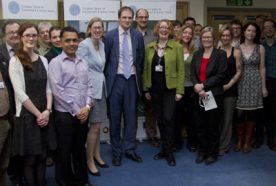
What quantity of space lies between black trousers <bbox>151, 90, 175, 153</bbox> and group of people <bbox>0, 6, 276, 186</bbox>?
11 millimetres

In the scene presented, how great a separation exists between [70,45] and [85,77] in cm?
30

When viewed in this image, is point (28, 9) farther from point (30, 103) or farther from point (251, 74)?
point (251, 74)

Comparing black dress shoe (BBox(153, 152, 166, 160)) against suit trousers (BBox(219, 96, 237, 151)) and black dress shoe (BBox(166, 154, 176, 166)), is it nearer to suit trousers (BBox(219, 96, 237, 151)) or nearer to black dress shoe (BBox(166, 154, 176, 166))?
black dress shoe (BBox(166, 154, 176, 166))

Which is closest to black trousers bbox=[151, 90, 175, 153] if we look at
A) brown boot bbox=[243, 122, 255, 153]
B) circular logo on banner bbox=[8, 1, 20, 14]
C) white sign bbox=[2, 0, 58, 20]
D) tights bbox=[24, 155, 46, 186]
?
brown boot bbox=[243, 122, 255, 153]

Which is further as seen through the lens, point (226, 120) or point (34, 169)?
point (226, 120)

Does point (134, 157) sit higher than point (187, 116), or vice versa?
point (187, 116)

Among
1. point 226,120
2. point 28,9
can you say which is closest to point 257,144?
point 226,120

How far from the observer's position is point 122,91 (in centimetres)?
381

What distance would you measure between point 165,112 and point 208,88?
0.54m

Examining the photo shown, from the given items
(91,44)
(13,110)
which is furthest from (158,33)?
(13,110)

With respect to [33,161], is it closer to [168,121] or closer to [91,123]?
[91,123]

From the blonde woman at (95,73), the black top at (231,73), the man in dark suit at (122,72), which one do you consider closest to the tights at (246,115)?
the black top at (231,73)

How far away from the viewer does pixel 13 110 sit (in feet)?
9.63

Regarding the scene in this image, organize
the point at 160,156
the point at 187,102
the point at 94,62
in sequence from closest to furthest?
the point at 94,62 < the point at 160,156 < the point at 187,102
